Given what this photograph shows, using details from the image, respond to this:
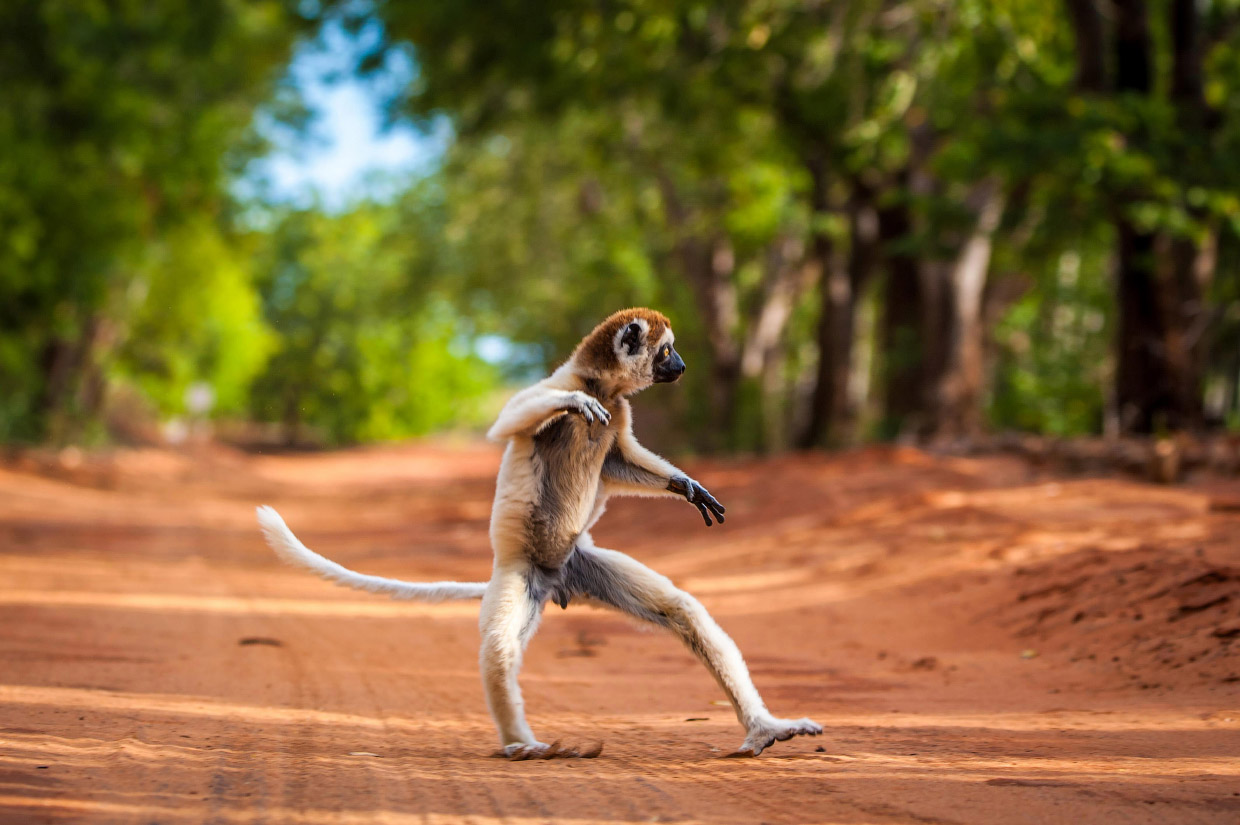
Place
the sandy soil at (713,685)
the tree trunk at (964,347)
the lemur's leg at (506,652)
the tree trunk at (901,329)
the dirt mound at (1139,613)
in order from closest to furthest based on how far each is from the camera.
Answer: the sandy soil at (713,685), the lemur's leg at (506,652), the dirt mound at (1139,613), the tree trunk at (964,347), the tree trunk at (901,329)

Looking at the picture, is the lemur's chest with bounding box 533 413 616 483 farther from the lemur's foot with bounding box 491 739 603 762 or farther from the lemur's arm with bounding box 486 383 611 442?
the lemur's foot with bounding box 491 739 603 762

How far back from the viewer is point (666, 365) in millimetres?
5035

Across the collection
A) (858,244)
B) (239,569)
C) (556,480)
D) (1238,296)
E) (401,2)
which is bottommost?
(239,569)

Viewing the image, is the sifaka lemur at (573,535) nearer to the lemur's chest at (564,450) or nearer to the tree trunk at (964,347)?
the lemur's chest at (564,450)

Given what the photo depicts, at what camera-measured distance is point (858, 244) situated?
23031 millimetres

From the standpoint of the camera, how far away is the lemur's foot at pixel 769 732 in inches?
184

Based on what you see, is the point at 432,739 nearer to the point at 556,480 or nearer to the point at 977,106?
the point at 556,480

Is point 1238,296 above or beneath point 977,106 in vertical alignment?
beneath

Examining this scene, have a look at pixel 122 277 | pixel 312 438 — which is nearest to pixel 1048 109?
pixel 122 277

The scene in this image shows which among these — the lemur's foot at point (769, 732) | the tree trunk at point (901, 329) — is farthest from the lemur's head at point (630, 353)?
the tree trunk at point (901, 329)

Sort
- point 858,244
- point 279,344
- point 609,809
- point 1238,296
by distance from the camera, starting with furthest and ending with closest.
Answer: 1. point 279,344
2. point 858,244
3. point 1238,296
4. point 609,809

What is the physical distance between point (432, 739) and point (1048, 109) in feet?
39.4

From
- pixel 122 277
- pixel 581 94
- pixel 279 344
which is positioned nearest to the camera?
pixel 581 94

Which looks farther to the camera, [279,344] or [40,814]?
[279,344]
